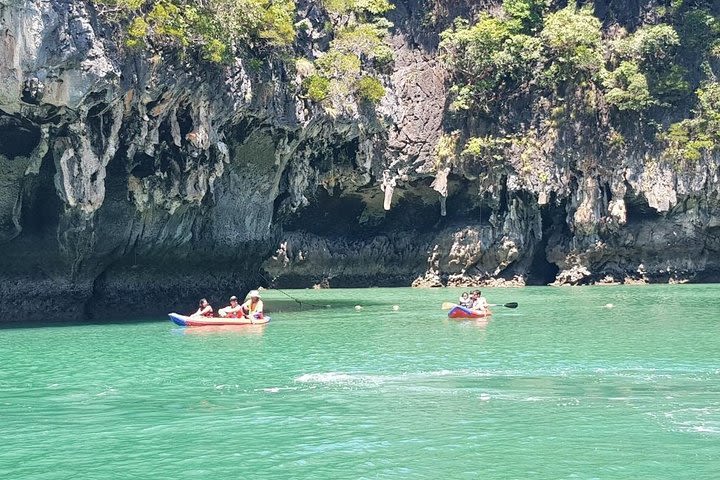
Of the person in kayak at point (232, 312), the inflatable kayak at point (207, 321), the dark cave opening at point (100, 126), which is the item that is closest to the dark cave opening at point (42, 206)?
the dark cave opening at point (100, 126)

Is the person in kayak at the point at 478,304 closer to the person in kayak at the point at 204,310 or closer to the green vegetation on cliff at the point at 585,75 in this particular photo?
the person in kayak at the point at 204,310

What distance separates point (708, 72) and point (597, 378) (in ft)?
138

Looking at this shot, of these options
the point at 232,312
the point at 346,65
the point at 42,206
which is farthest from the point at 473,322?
the point at 42,206

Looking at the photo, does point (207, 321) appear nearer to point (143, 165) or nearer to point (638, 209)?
point (143, 165)

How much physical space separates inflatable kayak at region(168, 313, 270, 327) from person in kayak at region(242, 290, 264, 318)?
0.18 m

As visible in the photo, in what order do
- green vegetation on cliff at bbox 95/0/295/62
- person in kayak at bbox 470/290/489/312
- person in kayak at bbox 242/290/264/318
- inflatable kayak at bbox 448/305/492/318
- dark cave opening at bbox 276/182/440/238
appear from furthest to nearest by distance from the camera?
dark cave opening at bbox 276/182/440/238 < person in kayak at bbox 470/290/489/312 < inflatable kayak at bbox 448/305/492/318 < person in kayak at bbox 242/290/264/318 < green vegetation on cliff at bbox 95/0/295/62

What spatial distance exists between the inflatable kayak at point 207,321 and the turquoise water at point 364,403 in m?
1.06

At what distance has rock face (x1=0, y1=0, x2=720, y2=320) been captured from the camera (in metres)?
27.8

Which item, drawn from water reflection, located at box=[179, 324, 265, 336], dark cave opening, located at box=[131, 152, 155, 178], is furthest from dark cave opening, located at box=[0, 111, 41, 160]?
water reflection, located at box=[179, 324, 265, 336]

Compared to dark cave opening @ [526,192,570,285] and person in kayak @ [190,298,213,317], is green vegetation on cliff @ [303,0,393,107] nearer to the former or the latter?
person in kayak @ [190,298,213,317]

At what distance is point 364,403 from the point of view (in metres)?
14.6

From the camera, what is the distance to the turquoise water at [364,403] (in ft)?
35.8

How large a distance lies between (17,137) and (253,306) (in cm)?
944

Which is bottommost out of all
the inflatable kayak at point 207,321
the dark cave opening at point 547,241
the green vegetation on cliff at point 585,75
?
the inflatable kayak at point 207,321
